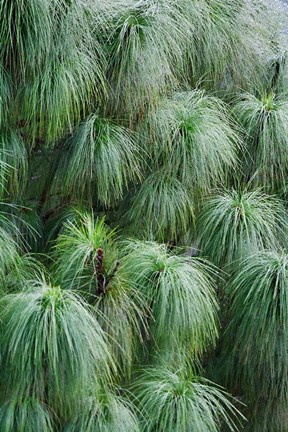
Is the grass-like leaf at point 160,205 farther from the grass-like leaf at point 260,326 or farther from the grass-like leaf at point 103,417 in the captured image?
the grass-like leaf at point 103,417

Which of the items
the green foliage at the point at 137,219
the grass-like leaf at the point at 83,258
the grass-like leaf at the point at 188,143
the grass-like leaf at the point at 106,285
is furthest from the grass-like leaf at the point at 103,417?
the grass-like leaf at the point at 188,143

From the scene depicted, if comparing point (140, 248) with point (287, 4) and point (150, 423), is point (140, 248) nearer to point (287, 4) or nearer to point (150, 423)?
point (150, 423)

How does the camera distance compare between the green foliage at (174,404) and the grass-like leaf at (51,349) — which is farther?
the green foliage at (174,404)

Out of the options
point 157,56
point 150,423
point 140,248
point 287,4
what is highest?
point 287,4

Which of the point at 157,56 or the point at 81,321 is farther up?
the point at 157,56

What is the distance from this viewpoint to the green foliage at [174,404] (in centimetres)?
165

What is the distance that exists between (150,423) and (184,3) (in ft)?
3.57

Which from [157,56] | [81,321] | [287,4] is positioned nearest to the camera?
[81,321]

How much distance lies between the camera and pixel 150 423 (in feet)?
5.46

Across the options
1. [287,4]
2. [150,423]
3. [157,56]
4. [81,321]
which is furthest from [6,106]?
[287,4]

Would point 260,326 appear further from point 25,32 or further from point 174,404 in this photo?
point 25,32

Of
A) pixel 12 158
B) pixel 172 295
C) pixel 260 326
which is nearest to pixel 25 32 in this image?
pixel 12 158

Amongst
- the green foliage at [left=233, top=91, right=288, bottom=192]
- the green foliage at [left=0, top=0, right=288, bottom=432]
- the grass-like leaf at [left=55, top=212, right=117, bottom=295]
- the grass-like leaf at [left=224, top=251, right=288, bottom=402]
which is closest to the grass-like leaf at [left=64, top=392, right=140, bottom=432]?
the green foliage at [left=0, top=0, right=288, bottom=432]

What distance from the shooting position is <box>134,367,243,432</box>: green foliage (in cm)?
165
